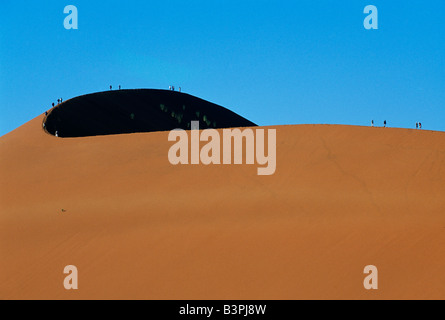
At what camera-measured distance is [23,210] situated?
20.8 meters

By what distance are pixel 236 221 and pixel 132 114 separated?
3637cm

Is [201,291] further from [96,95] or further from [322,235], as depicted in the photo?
[96,95]

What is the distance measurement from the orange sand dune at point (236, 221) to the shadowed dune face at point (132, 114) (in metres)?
14.5

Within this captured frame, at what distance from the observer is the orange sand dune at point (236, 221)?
1445 cm

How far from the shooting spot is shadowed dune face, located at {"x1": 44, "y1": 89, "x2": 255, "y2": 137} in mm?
41694

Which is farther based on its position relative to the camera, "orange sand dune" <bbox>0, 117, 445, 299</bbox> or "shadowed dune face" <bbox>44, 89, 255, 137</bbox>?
"shadowed dune face" <bbox>44, 89, 255, 137</bbox>

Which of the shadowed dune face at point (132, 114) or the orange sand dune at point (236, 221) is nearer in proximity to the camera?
the orange sand dune at point (236, 221)

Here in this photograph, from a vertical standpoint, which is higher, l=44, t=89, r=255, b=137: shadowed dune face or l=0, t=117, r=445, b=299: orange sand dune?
l=44, t=89, r=255, b=137: shadowed dune face

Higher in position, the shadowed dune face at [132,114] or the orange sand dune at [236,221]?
the shadowed dune face at [132,114]

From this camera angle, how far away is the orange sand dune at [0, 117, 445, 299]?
1445 centimetres

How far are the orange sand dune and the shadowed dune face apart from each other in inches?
570
